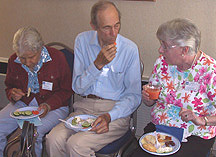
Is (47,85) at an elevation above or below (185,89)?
below

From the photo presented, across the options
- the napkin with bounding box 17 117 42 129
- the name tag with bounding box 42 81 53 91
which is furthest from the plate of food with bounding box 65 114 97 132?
the name tag with bounding box 42 81 53 91

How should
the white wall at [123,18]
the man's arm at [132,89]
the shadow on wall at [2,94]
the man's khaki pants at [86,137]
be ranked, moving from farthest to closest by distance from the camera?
the shadow on wall at [2,94] → the white wall at [123,18] → the man's arm at [132,89] → the man's khaki pants at [86,137]

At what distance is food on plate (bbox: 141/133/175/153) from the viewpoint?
5.74 feet

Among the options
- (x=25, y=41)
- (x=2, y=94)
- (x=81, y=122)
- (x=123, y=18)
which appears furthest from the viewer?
(x=2, y=94)

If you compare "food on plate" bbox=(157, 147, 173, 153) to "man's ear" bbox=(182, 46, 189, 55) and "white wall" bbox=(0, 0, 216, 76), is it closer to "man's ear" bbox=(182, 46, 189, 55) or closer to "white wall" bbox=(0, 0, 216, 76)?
"man's ear" bbox=(182, 46, 189, 55)

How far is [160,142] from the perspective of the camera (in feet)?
6.02

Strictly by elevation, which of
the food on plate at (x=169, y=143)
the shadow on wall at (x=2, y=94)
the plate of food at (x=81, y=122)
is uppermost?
the food on plate at (x=169, y=143)

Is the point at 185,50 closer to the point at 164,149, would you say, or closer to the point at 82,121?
the point at 164,149

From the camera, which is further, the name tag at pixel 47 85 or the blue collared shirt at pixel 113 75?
the name tag at pixel 47 85

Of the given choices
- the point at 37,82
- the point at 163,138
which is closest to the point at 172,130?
the point at 163,138

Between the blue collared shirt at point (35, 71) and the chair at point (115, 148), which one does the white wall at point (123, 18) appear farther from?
the chair at point (115, 148)

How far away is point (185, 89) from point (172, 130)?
0.31 meters

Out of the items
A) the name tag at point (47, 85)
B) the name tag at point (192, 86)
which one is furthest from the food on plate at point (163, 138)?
the name tag at point (47, 85)

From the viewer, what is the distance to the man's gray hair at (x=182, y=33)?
5.91 feet
